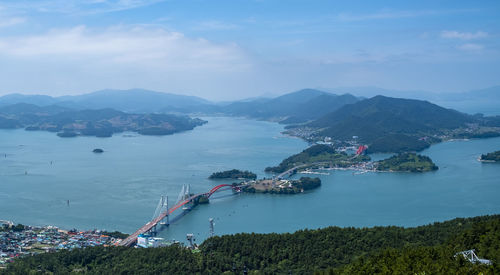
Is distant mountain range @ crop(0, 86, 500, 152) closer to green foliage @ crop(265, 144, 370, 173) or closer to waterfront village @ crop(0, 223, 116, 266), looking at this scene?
green foliage @ crop(265, 144, 370, 173)

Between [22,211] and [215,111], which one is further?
[215,111]

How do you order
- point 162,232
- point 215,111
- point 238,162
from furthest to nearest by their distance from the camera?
1. point 215,111
2. point 238,162
3. point 162,232

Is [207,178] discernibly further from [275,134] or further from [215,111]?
[215,111]

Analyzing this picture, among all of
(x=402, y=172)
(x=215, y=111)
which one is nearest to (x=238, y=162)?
(x=402, y=172)

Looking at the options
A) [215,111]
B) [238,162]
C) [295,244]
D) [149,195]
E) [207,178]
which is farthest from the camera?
[215,111]

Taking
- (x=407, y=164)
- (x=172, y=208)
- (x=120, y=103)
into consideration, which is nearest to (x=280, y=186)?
(x=172, y=208)

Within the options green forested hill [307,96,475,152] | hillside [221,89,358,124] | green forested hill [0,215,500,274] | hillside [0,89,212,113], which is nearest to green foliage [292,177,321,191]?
green forested hill [0,215,500,274]
